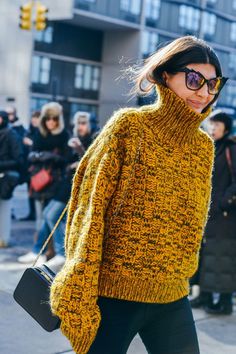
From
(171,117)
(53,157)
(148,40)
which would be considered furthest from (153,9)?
(171,117)

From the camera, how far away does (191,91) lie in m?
2.37

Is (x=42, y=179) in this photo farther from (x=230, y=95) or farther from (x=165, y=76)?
(x=230, y=95)

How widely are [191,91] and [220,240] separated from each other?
318 centimetres

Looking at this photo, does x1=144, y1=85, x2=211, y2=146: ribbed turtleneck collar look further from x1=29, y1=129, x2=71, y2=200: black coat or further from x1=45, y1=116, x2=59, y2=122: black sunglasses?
x1=45, y1=116, x2=59, y2=122: black sunglasses

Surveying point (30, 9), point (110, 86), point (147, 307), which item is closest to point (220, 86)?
point (147, 307)

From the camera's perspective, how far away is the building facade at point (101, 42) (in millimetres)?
34812

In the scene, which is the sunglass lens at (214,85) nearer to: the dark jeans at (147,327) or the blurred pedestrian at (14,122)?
the dark jeans at (147,327)

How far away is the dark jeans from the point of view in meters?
2.26

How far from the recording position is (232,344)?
15.6ft

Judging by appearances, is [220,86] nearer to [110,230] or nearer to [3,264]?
[110,230]

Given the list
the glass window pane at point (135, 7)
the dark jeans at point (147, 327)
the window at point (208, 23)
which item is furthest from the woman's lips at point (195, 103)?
the window at point (208, 23)

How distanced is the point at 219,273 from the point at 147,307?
3.15 meters

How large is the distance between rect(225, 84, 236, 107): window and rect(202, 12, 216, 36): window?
4.05m

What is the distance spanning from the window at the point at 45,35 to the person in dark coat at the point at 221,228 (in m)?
30.1
